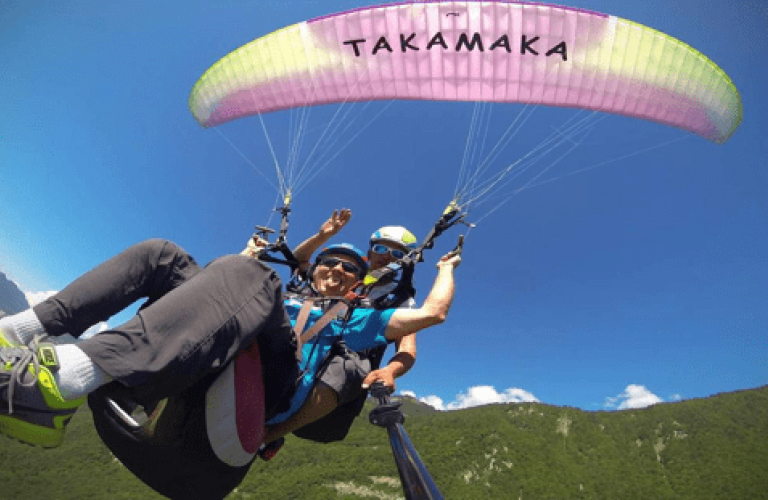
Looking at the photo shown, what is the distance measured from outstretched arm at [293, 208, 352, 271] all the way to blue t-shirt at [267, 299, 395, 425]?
5.47ft

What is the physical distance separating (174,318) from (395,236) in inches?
143

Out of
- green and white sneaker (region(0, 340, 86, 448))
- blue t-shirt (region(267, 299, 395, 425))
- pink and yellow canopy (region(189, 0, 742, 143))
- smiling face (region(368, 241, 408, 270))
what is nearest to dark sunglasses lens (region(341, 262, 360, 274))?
blue t-shirt (region(267, 299, 395, 425))

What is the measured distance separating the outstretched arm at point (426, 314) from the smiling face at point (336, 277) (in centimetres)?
73

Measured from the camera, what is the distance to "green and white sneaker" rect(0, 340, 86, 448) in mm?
1377

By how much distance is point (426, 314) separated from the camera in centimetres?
244

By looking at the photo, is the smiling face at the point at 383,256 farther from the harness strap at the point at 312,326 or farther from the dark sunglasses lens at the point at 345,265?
the harness strap at the point at 312,326

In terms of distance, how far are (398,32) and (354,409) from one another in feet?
21.7

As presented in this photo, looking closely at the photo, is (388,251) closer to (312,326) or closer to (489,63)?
(312,326)

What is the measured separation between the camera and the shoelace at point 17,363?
1.36 metres

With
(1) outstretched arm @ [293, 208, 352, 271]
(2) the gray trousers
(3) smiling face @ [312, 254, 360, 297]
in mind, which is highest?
(1) outstretched arm @ [293, 208, 352, 271]

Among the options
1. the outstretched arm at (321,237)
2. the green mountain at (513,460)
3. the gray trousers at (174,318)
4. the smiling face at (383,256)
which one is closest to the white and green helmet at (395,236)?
the smiling face at (383,256)

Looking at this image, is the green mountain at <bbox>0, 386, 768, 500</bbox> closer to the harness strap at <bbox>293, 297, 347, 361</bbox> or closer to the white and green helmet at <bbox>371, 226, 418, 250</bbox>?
the white and green helmet at <bbox>371, 226, 418, 250</bbox>

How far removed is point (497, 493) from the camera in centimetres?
9019

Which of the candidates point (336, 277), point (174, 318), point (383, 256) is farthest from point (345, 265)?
point (383, 256)
